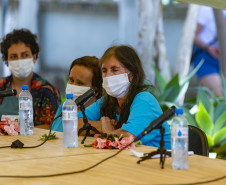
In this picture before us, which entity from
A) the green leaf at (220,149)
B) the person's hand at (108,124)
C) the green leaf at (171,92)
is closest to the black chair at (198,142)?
the person's hand at (108,124)

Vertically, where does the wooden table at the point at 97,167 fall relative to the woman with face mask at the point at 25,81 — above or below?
below

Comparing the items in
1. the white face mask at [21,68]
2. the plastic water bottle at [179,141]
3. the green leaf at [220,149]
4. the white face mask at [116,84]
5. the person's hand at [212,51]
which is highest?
the person's hand at [212,51]

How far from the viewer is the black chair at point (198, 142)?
7.75ft

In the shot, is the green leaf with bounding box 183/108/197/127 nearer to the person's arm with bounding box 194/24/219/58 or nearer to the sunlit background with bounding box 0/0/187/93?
the person's arm with bounding box 194/24/219/58

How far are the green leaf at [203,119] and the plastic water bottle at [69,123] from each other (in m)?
2.13

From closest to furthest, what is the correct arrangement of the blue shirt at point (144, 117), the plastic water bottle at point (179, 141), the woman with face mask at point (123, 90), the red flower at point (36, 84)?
the plastic water bottle at point (179, 141) < the blue shirt at point (144, 117) < the woman with face mask at point (123, 90) < the red flower at point (36, 84)

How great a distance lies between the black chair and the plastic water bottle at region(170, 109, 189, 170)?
0.56 meters

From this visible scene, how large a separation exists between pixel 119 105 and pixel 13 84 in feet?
4.69

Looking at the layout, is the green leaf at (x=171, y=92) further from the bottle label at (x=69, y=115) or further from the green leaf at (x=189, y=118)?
the bottle label at (x=69, y=115)

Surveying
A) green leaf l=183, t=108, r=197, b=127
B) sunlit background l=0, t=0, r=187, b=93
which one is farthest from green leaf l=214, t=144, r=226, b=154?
sunlit background l=0, t=0, r=187, b=93

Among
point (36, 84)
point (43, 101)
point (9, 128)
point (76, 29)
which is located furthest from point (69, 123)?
point (76, 29)

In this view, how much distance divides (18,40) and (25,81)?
34cm

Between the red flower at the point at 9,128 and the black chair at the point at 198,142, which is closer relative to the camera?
the black chair at the point at 198,142

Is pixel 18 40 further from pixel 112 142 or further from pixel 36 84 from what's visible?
pixel 112 142
